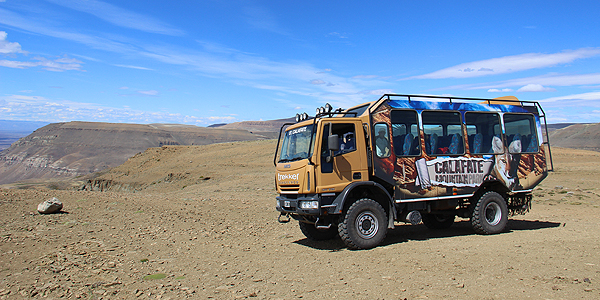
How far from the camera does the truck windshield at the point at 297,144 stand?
859cm

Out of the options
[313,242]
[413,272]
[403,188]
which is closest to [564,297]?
[413,272]

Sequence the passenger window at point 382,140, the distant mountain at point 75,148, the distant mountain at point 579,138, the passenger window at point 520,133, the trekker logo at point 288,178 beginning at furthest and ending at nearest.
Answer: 1. the distant mountain at point 75,148
2. the distant mountain at point 579,138
3. the passenger window at point 520,133
4. the passenger window at point 382,140
5. the trekker logo at point 288,178

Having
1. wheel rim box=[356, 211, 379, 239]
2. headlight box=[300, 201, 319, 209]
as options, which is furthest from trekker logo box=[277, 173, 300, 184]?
wheel rim box=[356, 211, 379, 239]

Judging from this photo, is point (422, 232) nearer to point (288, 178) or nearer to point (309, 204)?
point (309, 204)

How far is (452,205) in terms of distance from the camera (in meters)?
9.84

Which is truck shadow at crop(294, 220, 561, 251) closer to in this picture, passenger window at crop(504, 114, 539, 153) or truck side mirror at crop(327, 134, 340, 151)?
passenger window at crop(504, 114, 539, 153)

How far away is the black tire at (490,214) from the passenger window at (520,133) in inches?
58.1

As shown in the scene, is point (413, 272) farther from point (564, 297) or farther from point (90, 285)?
point (90, 285)

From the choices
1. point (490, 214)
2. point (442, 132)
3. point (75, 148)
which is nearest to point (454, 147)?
point (442, 132)

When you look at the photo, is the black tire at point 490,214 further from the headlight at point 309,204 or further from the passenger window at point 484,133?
the headlight at point 309,204

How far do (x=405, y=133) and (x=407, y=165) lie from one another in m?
0.78

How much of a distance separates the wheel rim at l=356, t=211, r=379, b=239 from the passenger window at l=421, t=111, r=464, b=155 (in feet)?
7.31

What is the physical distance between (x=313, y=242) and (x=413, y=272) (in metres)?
3.72

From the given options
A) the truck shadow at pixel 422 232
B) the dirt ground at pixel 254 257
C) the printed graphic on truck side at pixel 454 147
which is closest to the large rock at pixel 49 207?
the dirt ground at pixel 254 257
